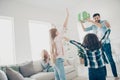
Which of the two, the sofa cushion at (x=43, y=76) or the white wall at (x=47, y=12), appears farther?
the white wall at (x=47, y=12)

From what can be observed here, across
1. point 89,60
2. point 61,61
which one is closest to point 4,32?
point 61,61

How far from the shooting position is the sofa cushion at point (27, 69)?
3.21 meters

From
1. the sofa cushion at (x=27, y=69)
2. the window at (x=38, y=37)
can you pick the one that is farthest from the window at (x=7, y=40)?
the sofa cushion at (x=27, y=69)

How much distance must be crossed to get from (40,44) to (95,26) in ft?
6.55

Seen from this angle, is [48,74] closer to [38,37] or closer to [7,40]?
[7,40]

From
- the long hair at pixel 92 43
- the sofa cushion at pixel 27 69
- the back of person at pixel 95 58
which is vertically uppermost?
the long hair at pixel 92 43

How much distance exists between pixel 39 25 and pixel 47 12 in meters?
0.52

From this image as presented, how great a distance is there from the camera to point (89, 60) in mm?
2105

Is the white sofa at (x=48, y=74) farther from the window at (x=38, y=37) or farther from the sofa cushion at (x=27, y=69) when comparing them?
the window at (x=38, y=37)

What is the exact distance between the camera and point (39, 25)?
4.85 meters

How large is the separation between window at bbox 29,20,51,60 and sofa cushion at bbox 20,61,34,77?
109 centimetres

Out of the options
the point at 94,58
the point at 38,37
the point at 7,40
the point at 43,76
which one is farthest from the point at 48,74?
the point at 38,37

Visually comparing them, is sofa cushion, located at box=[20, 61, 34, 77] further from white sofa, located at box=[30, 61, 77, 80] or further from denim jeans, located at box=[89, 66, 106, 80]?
Answer: denim jeans, located at box=[89, 66, 106, 80]

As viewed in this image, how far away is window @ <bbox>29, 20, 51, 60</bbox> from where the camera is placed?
4.51 meters
